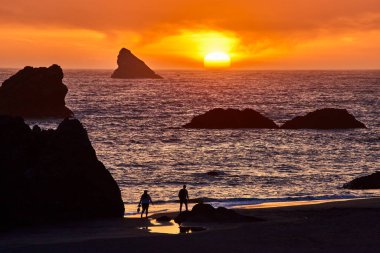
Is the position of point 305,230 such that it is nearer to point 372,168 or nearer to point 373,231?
point 373,231

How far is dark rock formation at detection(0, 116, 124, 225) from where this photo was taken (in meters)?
32.7

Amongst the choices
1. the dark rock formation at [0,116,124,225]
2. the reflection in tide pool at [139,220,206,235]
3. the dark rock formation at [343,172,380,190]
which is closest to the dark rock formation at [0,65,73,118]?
the dark rock formation at [343,172,380,190]

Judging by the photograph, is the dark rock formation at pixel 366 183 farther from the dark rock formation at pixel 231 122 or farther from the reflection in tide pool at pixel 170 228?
the dark rock formation at pixel 231 122

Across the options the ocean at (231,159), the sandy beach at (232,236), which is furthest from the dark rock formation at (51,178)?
the ocean at (231,159)

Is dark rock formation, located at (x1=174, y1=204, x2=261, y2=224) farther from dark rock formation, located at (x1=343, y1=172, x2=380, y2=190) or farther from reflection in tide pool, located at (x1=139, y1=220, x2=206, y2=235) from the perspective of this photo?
dark rock formation, located at (x1=343, y1=172, x2=380, y2=190)

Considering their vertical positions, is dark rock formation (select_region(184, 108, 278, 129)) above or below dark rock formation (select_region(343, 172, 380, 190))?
below

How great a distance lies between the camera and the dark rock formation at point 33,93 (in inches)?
5261

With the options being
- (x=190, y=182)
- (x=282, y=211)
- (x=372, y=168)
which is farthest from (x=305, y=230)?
(x=372, y=168)

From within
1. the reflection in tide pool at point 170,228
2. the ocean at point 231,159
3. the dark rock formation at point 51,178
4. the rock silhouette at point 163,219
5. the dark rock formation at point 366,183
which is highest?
the dark rock formation at point 51,178

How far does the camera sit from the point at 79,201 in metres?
33.7

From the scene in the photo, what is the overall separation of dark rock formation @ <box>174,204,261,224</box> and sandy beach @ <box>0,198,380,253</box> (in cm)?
85

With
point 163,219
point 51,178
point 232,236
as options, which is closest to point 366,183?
point 163,219

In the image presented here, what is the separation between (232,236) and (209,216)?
15.1ft

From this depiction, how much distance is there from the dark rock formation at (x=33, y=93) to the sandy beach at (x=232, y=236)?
4113 inches
